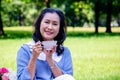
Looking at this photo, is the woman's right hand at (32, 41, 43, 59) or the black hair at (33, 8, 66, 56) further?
the black hair at (33, 8, 66, 56)

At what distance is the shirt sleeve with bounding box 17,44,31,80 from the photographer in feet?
16.6

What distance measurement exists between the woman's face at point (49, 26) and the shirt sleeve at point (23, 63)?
1.05 feet

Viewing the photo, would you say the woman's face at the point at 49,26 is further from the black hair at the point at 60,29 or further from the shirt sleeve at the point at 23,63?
the shirt sleeve at the point at 23,63

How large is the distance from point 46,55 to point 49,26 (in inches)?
16.2

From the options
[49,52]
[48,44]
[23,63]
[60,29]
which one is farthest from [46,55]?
[60,29]

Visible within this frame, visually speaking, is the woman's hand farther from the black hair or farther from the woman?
the black hair

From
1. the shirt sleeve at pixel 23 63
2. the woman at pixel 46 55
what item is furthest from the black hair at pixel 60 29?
the shirt sleeve at pixel 23 63

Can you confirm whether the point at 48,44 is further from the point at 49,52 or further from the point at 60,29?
the point at 60,29

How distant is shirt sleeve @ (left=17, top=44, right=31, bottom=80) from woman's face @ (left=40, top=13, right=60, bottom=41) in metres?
0.32

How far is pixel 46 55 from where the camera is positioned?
5.11m

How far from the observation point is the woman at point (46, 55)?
16.8 ft

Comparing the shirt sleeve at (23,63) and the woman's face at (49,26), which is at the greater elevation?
the woman's face at (49,26)

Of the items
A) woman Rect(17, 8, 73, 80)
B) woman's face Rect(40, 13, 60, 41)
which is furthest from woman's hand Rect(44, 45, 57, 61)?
woman's face Rect(40, 13, 60, 41)

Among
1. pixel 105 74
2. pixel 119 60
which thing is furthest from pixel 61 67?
pixel 119 60
